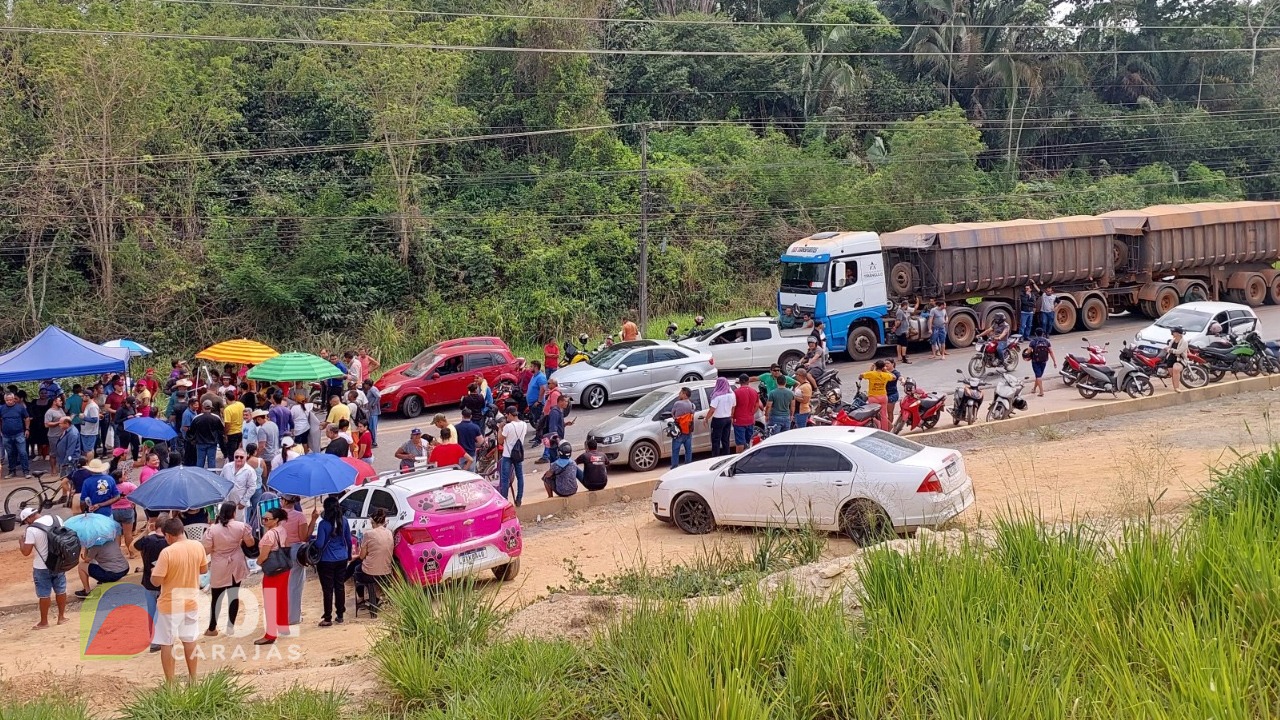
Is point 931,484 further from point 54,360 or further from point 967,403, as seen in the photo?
point 54,360

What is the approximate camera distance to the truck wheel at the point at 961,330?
91.4 feet

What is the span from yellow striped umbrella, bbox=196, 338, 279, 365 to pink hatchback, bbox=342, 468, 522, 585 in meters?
9.96

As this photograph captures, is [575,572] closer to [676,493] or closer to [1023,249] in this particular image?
[676,493]

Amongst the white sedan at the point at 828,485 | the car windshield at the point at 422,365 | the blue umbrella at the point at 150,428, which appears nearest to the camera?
the white sedan at the point at 828,485

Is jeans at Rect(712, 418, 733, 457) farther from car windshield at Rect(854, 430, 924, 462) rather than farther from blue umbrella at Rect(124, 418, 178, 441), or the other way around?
blue umbrella at Rect(124, 418, 178, 441)

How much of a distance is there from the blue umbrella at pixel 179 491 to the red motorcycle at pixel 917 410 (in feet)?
35.3

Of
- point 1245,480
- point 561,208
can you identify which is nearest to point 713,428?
point 1245,480

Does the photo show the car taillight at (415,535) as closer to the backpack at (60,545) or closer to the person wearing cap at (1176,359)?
the backpack at (60,545)

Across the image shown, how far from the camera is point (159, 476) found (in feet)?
42.3

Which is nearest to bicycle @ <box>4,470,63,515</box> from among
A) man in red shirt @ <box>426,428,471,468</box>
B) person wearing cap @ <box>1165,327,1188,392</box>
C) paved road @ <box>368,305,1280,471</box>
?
paved road @ <box>368,305,1280,471</box>

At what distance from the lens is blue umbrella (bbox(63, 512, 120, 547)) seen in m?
12.1

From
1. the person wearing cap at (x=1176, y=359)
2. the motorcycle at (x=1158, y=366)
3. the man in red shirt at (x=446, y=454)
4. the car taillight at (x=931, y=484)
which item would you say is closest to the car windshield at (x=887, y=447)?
the car taillight at (x=931, y=484)

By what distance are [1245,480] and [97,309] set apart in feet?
98.4

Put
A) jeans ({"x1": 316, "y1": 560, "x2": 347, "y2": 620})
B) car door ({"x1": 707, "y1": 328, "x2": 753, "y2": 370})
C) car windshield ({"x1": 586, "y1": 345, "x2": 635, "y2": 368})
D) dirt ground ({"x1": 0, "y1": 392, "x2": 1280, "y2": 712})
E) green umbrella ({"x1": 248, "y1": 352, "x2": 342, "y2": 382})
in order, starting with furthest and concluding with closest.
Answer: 1. car door ({"x1": 707, "y1": 328, "x2": 753, "y2": 370})
2. car windshield ({"x1": 586, "y1": 345, "x2": 635, "y2": 368})
3. green umbrella ({"x1": 248, "y1": 352, "x2": 342, "y2": 382})
4. jeans ({"x1": 316, "y1": 560, "x2": 347, "y2": 620})
5. dirt ground ({"x1": 0, "y1": 392, "x2": 1280, "y2": 712})
